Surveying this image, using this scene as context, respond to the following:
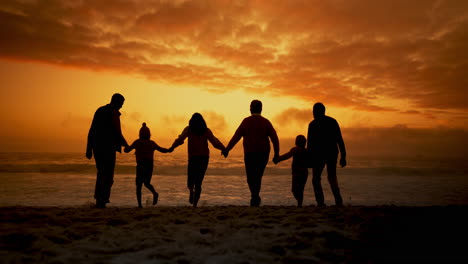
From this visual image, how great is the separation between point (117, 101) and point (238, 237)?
4557 millimetres

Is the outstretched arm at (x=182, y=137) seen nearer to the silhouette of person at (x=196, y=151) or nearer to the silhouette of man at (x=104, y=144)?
the silhouette of person at (x=196, y=151)

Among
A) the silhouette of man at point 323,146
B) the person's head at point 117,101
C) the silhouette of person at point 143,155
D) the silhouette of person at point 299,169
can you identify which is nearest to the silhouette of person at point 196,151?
the silhouette of person at point 143,155

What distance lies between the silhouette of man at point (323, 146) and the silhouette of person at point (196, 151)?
261 cm

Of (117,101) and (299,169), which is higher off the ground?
(117,101)

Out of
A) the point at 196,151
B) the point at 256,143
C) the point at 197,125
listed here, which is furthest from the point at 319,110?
the point at 196,151

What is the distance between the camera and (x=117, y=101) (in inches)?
270

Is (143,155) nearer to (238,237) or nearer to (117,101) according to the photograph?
(117,101)

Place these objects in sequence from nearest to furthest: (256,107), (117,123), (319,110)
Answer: (117,123), (319,110), (256,107)

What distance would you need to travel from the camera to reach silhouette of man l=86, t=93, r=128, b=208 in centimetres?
657

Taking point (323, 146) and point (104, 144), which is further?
point (323, 146)

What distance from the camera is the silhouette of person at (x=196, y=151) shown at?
24.1 ft

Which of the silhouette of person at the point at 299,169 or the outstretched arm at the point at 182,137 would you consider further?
the outstretched arm at the point at 182,137

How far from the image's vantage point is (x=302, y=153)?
744cm

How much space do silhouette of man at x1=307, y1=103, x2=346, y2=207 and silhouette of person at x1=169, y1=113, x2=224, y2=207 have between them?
8.55 feet
